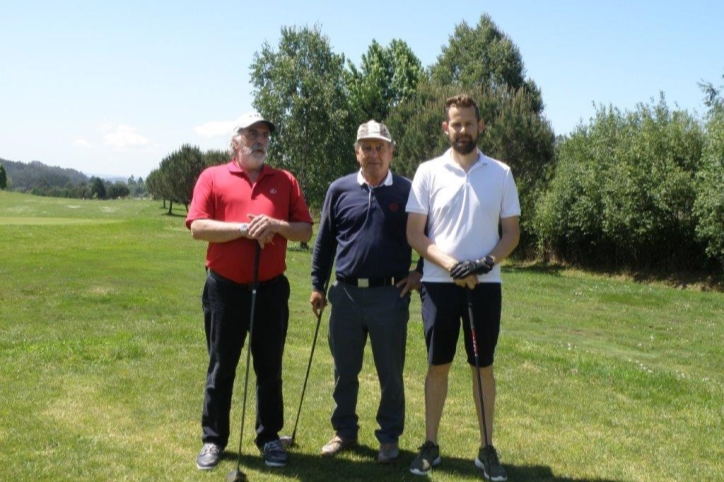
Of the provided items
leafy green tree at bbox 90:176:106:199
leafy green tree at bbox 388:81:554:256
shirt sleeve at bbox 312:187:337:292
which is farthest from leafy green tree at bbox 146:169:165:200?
shirt sleeve at bbox 312:187:337:292

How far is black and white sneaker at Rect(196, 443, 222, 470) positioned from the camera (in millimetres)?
4984

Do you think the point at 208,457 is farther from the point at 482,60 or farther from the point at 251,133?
the point at 482,60

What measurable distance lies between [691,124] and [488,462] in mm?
25022

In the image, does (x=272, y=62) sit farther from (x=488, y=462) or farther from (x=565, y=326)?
(x=488, y=462)

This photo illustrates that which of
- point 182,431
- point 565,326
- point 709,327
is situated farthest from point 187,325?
point 709,327

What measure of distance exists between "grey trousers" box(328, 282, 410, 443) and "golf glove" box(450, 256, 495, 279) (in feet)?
2.14

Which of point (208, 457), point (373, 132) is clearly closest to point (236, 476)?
point (208, 457)

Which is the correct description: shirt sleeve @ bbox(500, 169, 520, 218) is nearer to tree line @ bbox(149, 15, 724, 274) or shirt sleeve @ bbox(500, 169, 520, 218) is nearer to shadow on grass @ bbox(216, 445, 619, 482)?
shadow on grass @ bbox(216, 445, 619, 482)

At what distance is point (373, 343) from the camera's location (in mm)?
5383

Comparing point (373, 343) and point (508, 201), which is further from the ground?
point (508, 201)

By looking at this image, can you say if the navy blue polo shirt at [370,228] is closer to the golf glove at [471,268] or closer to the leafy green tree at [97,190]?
the golf glove at [471,268]

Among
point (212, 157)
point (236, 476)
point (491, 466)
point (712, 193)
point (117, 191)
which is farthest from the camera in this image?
point (117, 191)

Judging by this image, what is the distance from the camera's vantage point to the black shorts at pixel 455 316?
4.95 metres

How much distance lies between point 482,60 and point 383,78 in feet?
29.6
